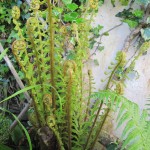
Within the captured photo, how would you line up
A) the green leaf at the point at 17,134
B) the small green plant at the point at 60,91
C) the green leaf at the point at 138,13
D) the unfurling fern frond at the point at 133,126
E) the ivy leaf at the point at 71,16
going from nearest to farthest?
the unfurling fern frond at the point at 133,126 → the small green plant at the point at 60,91 → the green leaf at the point at 17,134 → the ivy leaf at the point at 71,16 → the green leaf at the point at 138,13

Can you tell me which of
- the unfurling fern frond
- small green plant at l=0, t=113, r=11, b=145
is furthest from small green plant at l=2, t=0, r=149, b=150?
small green plant at l=0, t=113, r=11, b=145

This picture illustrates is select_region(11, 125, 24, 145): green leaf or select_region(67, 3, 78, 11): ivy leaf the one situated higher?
select_region(67, 3, 78, 11): ivy leaf

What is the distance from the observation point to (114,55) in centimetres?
258

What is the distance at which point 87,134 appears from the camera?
5.95 ft

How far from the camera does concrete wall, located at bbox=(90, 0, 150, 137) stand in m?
2.53

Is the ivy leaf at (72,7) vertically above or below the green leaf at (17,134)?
above

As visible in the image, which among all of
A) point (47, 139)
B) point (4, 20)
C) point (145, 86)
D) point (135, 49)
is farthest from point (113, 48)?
point (47, 139)

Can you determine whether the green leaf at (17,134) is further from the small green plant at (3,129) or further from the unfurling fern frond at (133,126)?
the unfurling fern frond at (133,126)

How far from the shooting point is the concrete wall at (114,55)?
2533mm

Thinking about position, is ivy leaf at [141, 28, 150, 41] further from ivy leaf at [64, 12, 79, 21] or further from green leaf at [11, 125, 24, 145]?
green leaf at [11, 125, 24, 145]

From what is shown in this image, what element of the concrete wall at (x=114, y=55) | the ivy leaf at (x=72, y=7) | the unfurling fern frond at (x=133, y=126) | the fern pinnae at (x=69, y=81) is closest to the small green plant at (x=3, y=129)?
the fern pinnae at (x=69, y=81)

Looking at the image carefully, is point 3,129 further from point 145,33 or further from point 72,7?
point 145,33

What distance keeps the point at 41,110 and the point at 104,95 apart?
48 centimetres

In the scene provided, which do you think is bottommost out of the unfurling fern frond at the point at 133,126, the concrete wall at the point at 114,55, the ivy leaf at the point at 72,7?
the unfurling fern frond at the point at 133,126
